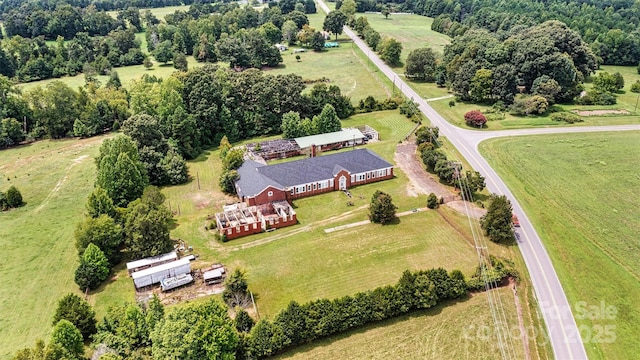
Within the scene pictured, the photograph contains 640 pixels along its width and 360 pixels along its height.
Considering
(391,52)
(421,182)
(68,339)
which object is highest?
(391,52)

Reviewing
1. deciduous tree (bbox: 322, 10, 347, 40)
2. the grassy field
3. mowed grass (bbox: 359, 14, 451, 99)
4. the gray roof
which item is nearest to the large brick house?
the gray roof

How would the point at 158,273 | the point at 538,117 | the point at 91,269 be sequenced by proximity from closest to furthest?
1. the point at 91,269
2. the point at 158,273
3. the point at 538,117

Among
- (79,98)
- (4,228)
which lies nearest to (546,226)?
(4,228)

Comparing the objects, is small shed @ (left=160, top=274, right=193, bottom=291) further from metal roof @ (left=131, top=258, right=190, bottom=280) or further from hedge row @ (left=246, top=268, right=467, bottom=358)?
hedge row @ (left=246, top=268, right=467, bottom=358)

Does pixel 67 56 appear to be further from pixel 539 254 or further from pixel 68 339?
pixel 539 254

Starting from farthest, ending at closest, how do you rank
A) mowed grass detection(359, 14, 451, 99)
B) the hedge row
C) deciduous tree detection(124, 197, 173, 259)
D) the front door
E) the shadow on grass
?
mowed grass detection(359, 14, 451, 99) → the front door → deciduous tree detection(124, 197, 173, 259) → the shadow on grass → the hedge row

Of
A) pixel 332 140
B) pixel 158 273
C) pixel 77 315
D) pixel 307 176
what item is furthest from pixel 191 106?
pixel 77 315
